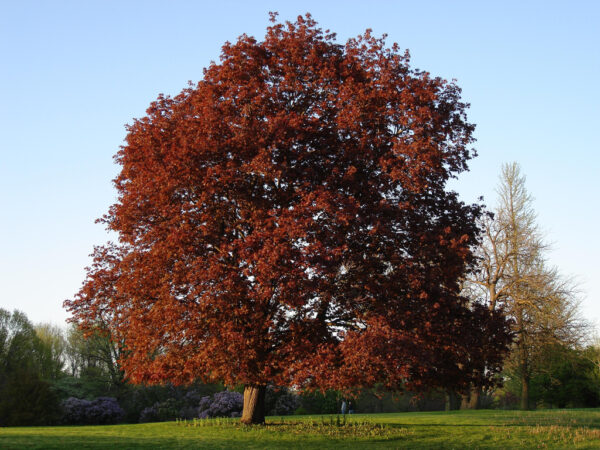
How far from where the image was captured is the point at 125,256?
1861 cm

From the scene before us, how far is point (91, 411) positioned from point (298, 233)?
85.2 ft

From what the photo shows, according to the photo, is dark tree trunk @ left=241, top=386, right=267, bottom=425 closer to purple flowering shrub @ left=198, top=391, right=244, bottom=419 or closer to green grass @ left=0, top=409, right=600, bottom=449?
green grass @ left=0, top=409, right=600, bottom=449

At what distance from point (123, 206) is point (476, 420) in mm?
16747

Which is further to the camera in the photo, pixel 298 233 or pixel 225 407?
pixel 225 407

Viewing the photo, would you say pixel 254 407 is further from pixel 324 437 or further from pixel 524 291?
pixel 524 291

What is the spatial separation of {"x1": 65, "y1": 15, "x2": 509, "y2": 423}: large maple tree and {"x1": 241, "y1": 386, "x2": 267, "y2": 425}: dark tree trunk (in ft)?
0.42

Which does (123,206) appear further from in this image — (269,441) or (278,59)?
(269,441)

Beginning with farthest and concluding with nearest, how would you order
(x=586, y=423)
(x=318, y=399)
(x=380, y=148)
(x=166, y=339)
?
(x=318, y=399) → (x=586, y=423) → (x=380, y=148) → (x=166, y=339)

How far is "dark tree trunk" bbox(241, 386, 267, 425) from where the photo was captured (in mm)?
19359

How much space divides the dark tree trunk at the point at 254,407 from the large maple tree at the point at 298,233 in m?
0.13

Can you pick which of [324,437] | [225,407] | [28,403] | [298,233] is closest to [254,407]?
[324,437]

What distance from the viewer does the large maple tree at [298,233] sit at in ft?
50.3

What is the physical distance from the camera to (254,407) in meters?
19.5

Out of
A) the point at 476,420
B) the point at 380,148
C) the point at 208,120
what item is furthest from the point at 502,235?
the point at 208,120
